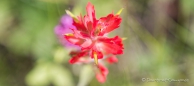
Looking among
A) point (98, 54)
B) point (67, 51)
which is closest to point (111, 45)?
point (98, 54)

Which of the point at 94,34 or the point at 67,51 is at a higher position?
the point at 67,51

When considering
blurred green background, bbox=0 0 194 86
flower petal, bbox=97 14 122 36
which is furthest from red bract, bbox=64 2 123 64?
blurred green background, bbox=0 0 194 86

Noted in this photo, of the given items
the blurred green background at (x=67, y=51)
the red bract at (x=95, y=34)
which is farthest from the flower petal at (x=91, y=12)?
the blurred green background at (x=67, y=51)

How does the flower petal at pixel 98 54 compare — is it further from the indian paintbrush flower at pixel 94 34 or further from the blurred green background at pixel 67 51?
→ the blurred green background at pixel 67 51

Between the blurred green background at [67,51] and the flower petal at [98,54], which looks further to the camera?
the blurred green background at [67,51]

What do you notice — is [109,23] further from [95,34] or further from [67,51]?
[67,51]

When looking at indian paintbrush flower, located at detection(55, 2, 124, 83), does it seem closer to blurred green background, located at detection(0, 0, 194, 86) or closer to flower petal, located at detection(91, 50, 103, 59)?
flower petal, located at detection(91, 50, 103, 59)

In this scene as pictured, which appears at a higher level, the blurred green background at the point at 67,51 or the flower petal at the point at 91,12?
the blurred green background at the point at 67,51
